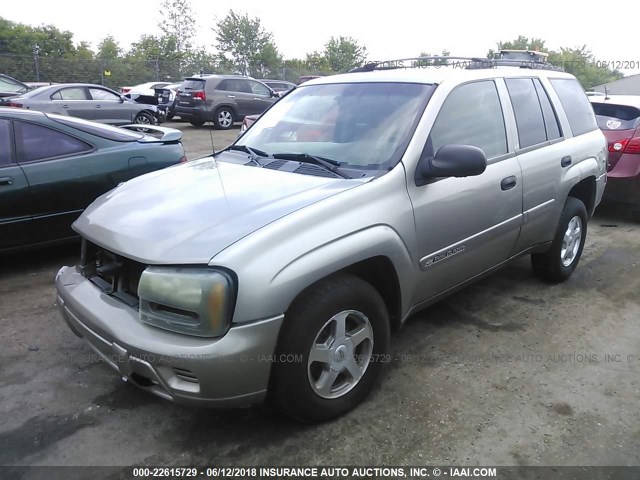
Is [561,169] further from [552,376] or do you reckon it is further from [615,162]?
[615,162]

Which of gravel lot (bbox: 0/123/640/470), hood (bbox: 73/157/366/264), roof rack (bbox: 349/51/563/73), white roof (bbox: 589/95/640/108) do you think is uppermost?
roof rack (bbox: 349/51/563/73)

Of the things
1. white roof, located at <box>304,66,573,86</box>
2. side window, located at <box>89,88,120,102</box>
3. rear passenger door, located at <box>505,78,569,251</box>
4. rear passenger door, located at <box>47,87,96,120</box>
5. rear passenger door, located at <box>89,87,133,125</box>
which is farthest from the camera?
side window, located at <box>89,88,120,102</box>

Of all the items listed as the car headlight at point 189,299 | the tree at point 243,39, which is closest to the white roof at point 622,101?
the car headlight at point 189,299

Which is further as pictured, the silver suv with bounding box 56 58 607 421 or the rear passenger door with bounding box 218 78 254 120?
the rear passenger door with bounding box 218 78 254 120

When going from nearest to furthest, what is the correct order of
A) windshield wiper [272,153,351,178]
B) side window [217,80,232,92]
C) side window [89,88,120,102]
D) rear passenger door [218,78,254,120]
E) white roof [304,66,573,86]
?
windshield wiper [272,153,351,178], white roof [304,66,573,86], side window [89,88,120,102], side window [217,80,232,92], rear passenger door [218,78,254,120]

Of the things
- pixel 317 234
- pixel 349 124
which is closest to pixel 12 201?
pixel 349 124

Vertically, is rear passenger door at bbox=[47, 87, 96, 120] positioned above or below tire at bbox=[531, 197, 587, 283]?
above

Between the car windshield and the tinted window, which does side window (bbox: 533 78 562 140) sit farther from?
the tinted window

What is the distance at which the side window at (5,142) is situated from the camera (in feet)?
14.5

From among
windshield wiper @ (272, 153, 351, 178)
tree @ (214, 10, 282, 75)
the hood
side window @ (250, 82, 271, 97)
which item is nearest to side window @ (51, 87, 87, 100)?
side window @ (250, 82, 271, 97)

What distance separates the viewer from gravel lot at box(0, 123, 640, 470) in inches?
98.3

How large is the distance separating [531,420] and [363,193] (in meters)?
1.47

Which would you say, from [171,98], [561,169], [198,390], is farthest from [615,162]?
[171,98]

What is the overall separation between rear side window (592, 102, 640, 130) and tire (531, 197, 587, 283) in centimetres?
255
